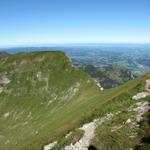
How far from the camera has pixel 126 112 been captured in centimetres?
Answer: 3184

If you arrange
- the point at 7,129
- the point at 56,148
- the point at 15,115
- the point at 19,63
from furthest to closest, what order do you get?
the point at 19,63 < the point at 15,115 < the point at 7,129 < the point at 56,148

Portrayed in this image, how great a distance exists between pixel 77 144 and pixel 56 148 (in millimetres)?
3893

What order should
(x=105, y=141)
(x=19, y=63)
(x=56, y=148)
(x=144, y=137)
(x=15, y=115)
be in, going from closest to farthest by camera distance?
1. (x=144, y=137)
2. (x=105, y=141)
3. (x=56, y=148)
4. (x=15, y=115)
5. (x=19, y=63)

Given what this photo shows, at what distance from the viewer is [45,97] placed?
138 metres

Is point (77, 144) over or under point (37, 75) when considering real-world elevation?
over

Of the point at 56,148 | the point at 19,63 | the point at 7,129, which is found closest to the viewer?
the point at 56,148

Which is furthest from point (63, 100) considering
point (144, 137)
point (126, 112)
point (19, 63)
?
point (144, 137)

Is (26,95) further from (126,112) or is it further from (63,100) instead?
(126,112)

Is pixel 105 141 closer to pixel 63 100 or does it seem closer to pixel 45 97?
pixel 63 100

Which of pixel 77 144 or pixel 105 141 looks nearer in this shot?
pixel 105 141

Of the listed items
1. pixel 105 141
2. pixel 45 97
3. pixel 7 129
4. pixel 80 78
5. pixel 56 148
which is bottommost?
pixel 7 129

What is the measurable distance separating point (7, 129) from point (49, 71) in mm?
46837

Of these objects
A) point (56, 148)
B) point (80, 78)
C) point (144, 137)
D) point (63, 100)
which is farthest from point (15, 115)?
point (144, 137)

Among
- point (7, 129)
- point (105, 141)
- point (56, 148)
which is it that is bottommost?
point (7, 129)
